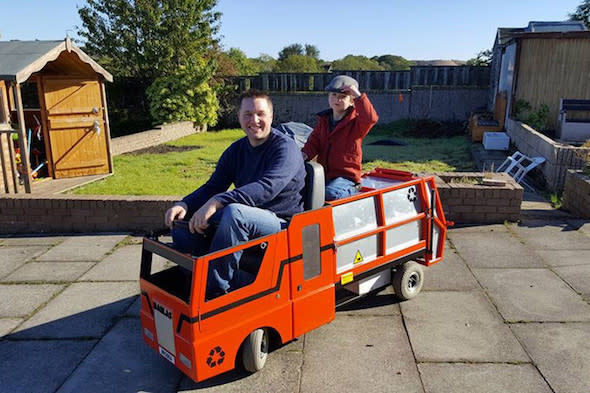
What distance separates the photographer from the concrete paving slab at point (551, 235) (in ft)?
21.0

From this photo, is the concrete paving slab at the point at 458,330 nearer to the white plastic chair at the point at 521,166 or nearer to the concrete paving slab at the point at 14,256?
the concrete paving slab at the point at 14,256

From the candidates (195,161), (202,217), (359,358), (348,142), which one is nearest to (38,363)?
(202,217)

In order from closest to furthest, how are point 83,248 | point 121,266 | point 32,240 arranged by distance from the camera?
1. point 121,266
2. point 83,248
3. point 32,240

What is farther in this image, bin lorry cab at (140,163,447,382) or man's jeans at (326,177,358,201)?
man's jeans at (326,177,358,201)

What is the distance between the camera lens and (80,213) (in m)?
7.33

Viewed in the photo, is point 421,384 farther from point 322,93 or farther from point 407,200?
point 322,93

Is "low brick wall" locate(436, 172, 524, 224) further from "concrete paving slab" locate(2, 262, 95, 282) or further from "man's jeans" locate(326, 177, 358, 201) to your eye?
"concrete paving slab" locate(2, 262, 95, 282)

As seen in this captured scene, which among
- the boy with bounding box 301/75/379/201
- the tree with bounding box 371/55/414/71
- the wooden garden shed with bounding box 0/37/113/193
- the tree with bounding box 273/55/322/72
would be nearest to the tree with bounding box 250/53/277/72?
the tree with bounding box 273/55/322/72

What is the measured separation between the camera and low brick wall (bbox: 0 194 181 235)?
7234 millimetres

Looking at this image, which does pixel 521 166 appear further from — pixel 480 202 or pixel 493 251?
pixel 493 251

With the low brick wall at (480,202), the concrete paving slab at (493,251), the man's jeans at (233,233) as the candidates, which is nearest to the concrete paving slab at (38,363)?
the man's jeans at (233,233)

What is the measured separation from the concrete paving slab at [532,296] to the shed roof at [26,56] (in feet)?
26.3

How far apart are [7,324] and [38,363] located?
91 cm

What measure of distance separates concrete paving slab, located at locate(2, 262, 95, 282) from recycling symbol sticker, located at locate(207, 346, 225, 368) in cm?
300
